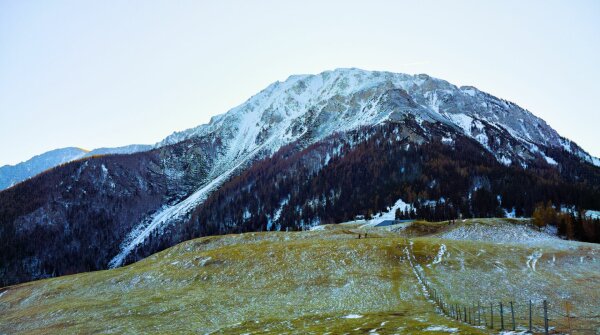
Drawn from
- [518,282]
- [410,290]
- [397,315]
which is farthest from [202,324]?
[518,282]

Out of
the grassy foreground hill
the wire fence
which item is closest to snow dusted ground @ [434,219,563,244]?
the grassy foreground hill

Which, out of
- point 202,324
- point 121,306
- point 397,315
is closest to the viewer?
point 397,315

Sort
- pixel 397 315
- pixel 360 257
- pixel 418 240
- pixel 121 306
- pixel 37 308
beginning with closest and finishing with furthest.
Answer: pixel 397 315
pixel 121 306
pixel 37 308
pixel 360 257
pixel 418 240

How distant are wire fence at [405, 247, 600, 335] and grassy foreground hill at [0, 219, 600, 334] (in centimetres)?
56

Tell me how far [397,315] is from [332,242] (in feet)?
153

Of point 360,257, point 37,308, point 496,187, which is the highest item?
point 496,187

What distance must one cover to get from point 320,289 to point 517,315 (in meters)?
27.8

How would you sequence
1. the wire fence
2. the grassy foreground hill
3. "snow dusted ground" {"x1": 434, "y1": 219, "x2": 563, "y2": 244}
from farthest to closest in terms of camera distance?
1. "snow dusted ground" {"x1": 434, "y1": 219, "x2": 563, "y2": 244}
2. the grassy foreground hill
3. the wire fence

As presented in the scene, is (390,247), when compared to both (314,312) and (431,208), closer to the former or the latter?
(314,312)

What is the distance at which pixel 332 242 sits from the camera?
88375mm

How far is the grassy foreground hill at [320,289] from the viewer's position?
44.4 metres

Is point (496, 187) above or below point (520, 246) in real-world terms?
above

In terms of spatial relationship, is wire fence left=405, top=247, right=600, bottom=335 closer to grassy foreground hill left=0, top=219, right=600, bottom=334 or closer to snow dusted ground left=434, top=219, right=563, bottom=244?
grassy foreground hill left=0, top=219, right=600, bottom=334

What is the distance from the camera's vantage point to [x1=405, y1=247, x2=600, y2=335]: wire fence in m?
30.9
